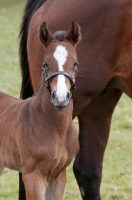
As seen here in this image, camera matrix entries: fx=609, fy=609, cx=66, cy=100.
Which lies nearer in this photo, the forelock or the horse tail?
the forelock

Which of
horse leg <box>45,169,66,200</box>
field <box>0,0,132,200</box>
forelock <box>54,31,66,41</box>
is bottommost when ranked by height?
field <box>0,0,132,200</box>

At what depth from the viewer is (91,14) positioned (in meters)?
4.29

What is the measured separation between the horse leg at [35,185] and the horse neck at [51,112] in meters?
0.30

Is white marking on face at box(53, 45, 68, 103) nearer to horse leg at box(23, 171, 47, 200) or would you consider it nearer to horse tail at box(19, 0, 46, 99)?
horse leg at box(23, 171, 47, 200)

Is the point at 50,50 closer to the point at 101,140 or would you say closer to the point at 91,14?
the point at 91,14

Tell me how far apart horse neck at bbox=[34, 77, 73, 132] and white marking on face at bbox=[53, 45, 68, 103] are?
28 cm

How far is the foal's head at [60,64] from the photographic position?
312cm

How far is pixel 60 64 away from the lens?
127 inches

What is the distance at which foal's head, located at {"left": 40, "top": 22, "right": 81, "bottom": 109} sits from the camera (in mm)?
3119

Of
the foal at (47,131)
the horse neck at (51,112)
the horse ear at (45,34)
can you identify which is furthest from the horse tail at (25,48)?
the horse ear at (45,34)

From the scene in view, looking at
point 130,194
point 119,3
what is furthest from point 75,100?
point 130,194

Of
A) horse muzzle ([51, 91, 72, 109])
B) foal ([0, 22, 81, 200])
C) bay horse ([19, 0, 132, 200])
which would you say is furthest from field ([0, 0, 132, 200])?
horse muzzle ([51, 91, 72, 109])

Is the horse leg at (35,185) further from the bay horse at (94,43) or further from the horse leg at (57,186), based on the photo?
the bay horse at (94,43)

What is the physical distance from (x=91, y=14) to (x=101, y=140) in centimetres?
111
